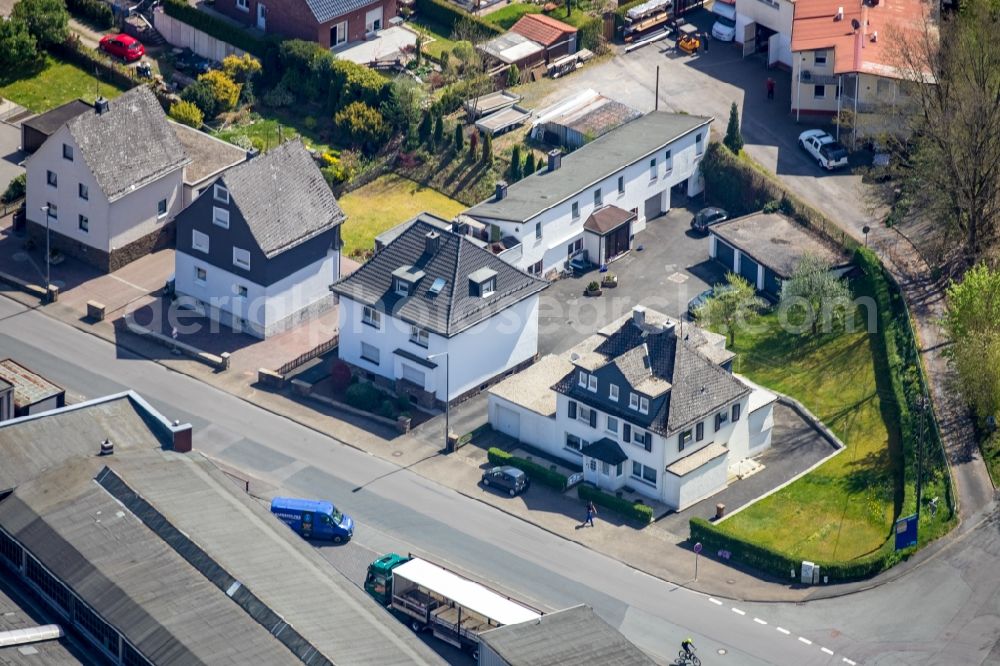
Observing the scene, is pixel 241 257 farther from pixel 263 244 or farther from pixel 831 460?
pixel 831 460

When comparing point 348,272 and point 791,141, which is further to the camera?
point 791,141

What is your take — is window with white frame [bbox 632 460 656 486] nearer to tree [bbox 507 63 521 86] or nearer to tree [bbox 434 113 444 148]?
tree [bbox 434 113 444 148]

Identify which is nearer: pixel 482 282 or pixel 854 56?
pixel 482 282

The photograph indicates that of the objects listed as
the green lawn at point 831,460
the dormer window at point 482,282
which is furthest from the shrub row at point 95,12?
the green lawn at point 831,460

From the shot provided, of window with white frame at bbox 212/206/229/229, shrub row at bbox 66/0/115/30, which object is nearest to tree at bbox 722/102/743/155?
window with white frame at bbox 212/206/229/229

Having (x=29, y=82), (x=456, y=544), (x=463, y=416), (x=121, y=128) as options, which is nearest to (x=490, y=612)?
(x=456, y=544)

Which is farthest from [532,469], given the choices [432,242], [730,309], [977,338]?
[977,338]

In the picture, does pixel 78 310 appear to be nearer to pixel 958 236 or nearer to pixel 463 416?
pixel 463 416
